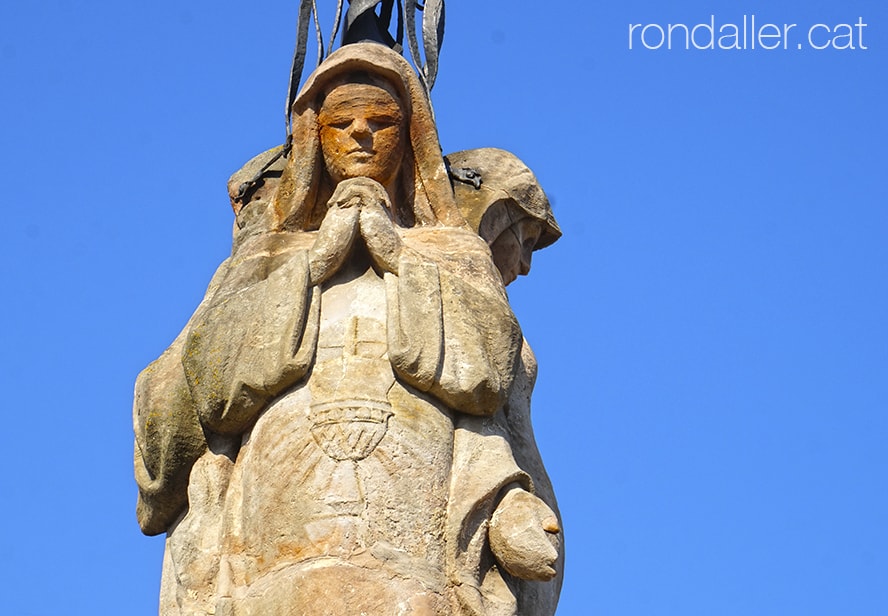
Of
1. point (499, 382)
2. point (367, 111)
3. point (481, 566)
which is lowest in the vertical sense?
point (481, 566)

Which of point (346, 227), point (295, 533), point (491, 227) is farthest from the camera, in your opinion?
point (491, 227)

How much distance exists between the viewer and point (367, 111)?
11.6 metres

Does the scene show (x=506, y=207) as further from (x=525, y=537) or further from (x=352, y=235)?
(x=525, y=537)

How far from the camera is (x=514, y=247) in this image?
1255 centimetres

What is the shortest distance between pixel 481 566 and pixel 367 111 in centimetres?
268

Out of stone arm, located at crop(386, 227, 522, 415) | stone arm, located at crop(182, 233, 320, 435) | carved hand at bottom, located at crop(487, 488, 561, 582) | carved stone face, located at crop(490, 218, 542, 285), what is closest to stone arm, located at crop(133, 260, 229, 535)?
stone arm, located at crop(182, 233, 320, 435)

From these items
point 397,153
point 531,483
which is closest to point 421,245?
point 397,153

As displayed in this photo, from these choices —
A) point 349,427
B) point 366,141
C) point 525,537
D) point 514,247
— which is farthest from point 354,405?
point 514,247

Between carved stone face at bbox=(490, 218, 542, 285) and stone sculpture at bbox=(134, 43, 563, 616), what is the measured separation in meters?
0.65

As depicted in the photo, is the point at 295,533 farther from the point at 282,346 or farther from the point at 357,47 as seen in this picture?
the point at 357,47

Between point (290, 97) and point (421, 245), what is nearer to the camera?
point (421, 245)

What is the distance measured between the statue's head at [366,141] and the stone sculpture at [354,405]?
0.04 ft

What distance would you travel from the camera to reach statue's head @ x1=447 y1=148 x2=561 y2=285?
12.2 m

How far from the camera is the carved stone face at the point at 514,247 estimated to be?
12484 mm
